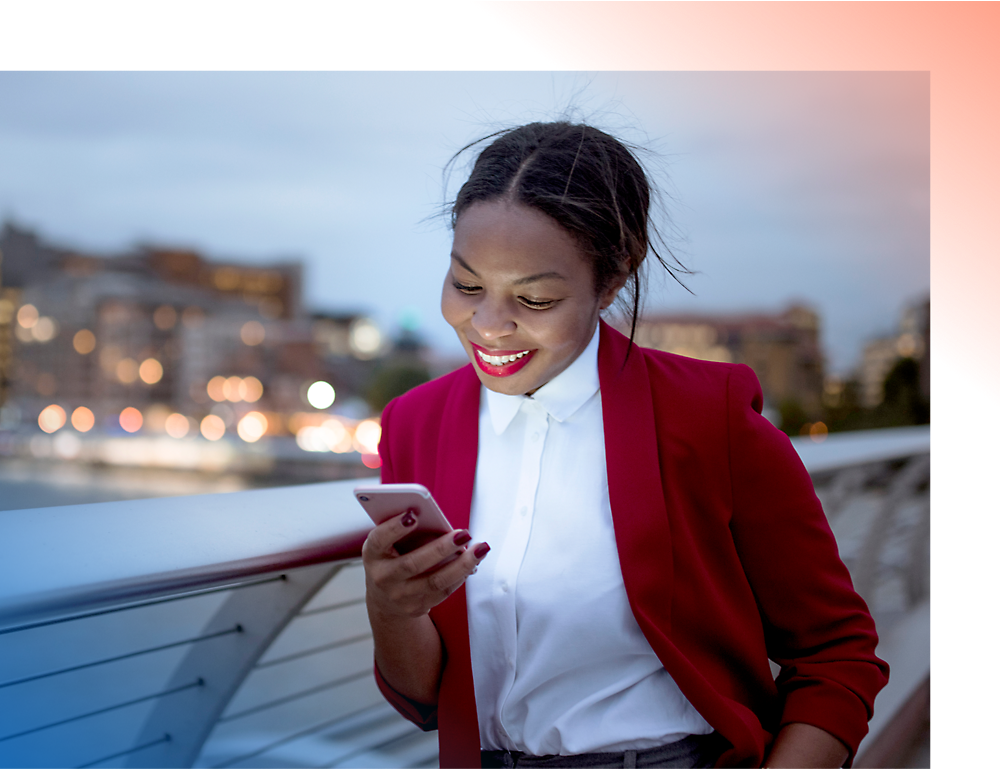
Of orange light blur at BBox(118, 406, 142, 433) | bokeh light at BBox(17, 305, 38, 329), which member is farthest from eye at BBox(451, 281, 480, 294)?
bokeh light at BBox(17, 305, 38, 329)

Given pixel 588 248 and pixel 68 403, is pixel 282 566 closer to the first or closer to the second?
pixel 588 248

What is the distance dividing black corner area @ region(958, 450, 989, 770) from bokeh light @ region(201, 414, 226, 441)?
102 metres

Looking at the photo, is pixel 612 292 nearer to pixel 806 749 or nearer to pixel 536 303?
pixel 536 303

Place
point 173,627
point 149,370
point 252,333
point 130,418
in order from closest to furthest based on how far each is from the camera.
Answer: point 173,627
point 130,418
point 149,370
point 252,333

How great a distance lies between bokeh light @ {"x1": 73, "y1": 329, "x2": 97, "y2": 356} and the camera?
110062mm

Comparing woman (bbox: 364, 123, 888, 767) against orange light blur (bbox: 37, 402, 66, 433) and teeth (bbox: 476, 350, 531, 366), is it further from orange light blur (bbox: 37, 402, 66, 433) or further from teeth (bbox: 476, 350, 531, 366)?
orange light blur (bbox: 37, 402, 66, 433)

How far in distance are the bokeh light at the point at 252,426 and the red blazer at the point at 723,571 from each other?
3738 inches

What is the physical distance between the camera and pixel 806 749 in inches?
52.6

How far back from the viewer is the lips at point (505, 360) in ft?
4.45

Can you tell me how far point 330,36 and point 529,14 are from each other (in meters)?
0.39

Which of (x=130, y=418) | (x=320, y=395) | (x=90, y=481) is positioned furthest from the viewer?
(x=130, y=418)

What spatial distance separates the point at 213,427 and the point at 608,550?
348 feet

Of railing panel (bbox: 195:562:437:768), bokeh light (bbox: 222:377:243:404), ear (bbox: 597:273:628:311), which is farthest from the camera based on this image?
bokeh light (bbox: 222:377:243:404)

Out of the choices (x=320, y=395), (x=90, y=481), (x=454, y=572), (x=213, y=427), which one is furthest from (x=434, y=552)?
(x=213, y=427)
